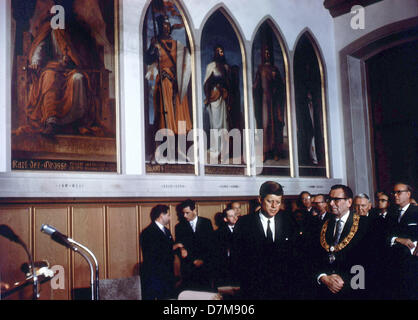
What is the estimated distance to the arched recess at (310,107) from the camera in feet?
35.7

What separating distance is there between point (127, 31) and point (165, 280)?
4220 millimetres

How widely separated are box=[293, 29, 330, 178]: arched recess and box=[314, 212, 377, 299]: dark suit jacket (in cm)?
607

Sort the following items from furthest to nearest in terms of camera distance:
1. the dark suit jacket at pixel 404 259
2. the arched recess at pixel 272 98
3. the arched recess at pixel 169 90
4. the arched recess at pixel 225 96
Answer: the arched recess at pixel 272 98, the arched recess at pixel 225 96, the arched recess at pixel 169 90, the dark suit jacket at pixel 404 259

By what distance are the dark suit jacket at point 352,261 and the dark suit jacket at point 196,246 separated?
8.24ft

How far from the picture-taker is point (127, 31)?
781cm

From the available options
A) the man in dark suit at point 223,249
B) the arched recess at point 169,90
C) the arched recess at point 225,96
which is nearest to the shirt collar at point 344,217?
the man in dark suit at point 223,249

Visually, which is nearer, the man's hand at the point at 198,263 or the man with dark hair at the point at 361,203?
the man's hand at the point at 198,263

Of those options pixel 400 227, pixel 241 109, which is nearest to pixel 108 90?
pixel 241 109

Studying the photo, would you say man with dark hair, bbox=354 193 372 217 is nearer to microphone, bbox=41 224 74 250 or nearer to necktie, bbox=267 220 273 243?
necktie, bbox=267 220 273 243

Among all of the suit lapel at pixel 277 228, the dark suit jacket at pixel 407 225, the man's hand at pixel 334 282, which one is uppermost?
the suit lapel at pixel 277 228

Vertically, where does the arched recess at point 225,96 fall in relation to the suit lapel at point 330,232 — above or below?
above

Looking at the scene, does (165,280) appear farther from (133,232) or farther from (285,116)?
(285,116)

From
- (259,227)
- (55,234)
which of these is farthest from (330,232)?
(55,234)

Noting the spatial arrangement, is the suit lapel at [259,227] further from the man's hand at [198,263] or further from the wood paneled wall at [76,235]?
the wood paneled wall at [76,235]
